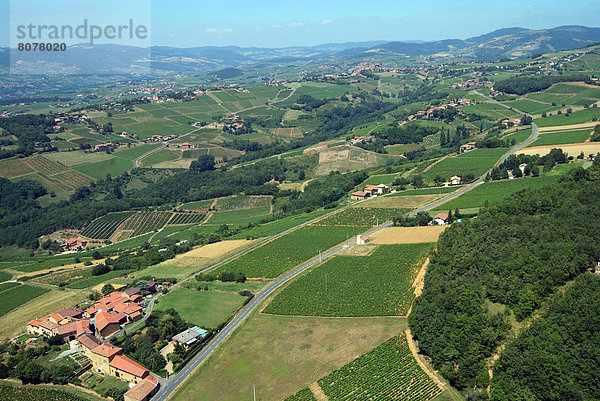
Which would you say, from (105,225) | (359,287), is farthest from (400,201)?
(105,225)

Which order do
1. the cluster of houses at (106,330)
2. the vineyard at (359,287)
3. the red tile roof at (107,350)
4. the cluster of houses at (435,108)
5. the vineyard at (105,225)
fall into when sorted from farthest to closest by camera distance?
1. the cluster of houses at (435,108)
2. the vineyard at (105,225)
3. the vineyard at (359,287)
4. the red tile roof at (107,350)
5. the cluster of houses at (106,330)

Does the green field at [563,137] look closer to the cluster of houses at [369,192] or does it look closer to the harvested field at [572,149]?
the harvested field at [572,149]

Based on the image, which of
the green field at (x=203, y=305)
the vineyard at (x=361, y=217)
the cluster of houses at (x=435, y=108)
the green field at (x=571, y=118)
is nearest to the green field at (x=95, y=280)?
the green field at (x=203, y=305)

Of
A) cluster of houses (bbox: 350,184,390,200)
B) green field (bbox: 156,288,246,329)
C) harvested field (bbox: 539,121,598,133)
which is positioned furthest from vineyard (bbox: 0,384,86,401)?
harvested field (bbox: 539,121,598,133)

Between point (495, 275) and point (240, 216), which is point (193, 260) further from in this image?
point (495, 275)

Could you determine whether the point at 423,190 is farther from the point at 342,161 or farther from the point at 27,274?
the point at 27,274

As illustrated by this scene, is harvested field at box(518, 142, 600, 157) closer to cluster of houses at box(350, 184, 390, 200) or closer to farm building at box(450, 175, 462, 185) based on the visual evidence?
farm building at box(450, 175, 462, 185)
